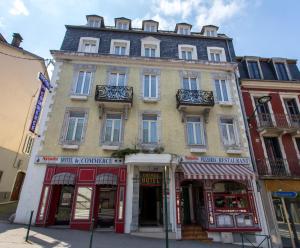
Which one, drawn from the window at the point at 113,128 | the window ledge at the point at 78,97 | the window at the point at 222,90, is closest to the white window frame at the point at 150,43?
the window at the point at 222,90

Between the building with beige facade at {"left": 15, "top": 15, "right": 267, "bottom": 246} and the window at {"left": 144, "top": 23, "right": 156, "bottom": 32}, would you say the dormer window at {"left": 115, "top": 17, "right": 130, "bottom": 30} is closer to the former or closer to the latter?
the building with beige facade at {"left": 15, "top": 15, "right": 267, "bottom": 246}

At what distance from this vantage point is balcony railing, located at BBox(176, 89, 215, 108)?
12.2 meters

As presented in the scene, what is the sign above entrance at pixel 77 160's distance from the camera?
34.6 ft

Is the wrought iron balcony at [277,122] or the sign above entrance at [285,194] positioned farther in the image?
the wrought iron balcony at [277,122]

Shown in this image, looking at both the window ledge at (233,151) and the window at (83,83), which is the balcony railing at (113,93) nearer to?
the window at (83,83)

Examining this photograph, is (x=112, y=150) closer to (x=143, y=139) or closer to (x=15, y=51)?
(x=143, y=139)

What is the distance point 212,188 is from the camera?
10.8m

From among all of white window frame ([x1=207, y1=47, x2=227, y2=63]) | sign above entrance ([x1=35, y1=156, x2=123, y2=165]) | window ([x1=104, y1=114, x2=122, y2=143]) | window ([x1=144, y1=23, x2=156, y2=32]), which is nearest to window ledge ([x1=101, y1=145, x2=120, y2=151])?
window ([x1=104, y1=114, x2=122, y2=143])

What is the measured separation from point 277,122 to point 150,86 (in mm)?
8922

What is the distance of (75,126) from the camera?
11703 millimetres

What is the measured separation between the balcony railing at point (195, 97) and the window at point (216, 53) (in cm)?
390

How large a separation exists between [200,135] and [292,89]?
819 centimetres

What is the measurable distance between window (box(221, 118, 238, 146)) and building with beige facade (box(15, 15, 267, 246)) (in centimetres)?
7

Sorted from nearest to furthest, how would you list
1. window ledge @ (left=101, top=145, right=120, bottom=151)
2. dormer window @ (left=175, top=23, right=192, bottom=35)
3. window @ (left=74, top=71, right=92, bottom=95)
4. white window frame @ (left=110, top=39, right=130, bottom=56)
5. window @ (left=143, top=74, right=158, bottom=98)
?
window ledge @ (left=101, top=145, right=120, bottom=151), window @ (left=74, top=71, right=92, bottom=95), window @ (left=143, top=74, right=158, bottom=98), white window frame @ (left=110, top=39, right=130, bottom=56), dormer window @ (left=175, top=23, right=192, bottom=35)
